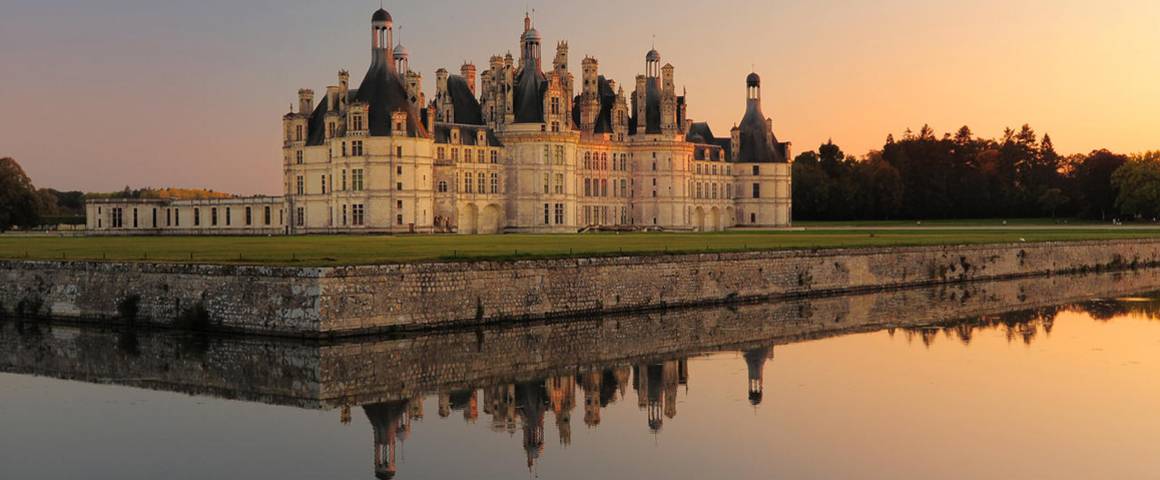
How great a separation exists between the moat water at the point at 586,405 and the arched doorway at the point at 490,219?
51.3 meters

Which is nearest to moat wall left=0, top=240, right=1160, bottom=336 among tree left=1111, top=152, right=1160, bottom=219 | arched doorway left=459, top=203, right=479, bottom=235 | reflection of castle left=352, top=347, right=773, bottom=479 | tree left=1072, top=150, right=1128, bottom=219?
reflection of castle left=352, top=347, right=773, bottom=479

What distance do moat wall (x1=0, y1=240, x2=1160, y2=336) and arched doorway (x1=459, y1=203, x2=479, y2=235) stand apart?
134ft

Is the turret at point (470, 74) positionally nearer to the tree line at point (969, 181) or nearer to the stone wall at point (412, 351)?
the tree line at point (969, 181)

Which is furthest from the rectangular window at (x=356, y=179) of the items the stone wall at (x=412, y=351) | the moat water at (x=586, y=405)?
the moat water at (x=586, y=405)

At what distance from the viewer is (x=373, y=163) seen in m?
69.0

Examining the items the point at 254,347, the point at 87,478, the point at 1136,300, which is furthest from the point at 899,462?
the point at 1136,300

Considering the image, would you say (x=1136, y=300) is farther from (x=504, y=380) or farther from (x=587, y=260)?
(x=504, y=380)

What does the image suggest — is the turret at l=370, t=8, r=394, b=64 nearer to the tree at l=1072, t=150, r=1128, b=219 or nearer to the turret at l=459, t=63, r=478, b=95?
the turret at l=459, t=63, r=478, b=95

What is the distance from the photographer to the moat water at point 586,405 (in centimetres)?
1441

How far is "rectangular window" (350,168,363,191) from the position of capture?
6931 centimetres

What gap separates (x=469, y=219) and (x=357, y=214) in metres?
10.3

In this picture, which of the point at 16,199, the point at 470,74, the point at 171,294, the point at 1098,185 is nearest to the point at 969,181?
the point at 1098,185

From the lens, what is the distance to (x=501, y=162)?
3179 inches

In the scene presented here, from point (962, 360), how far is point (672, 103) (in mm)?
66189
